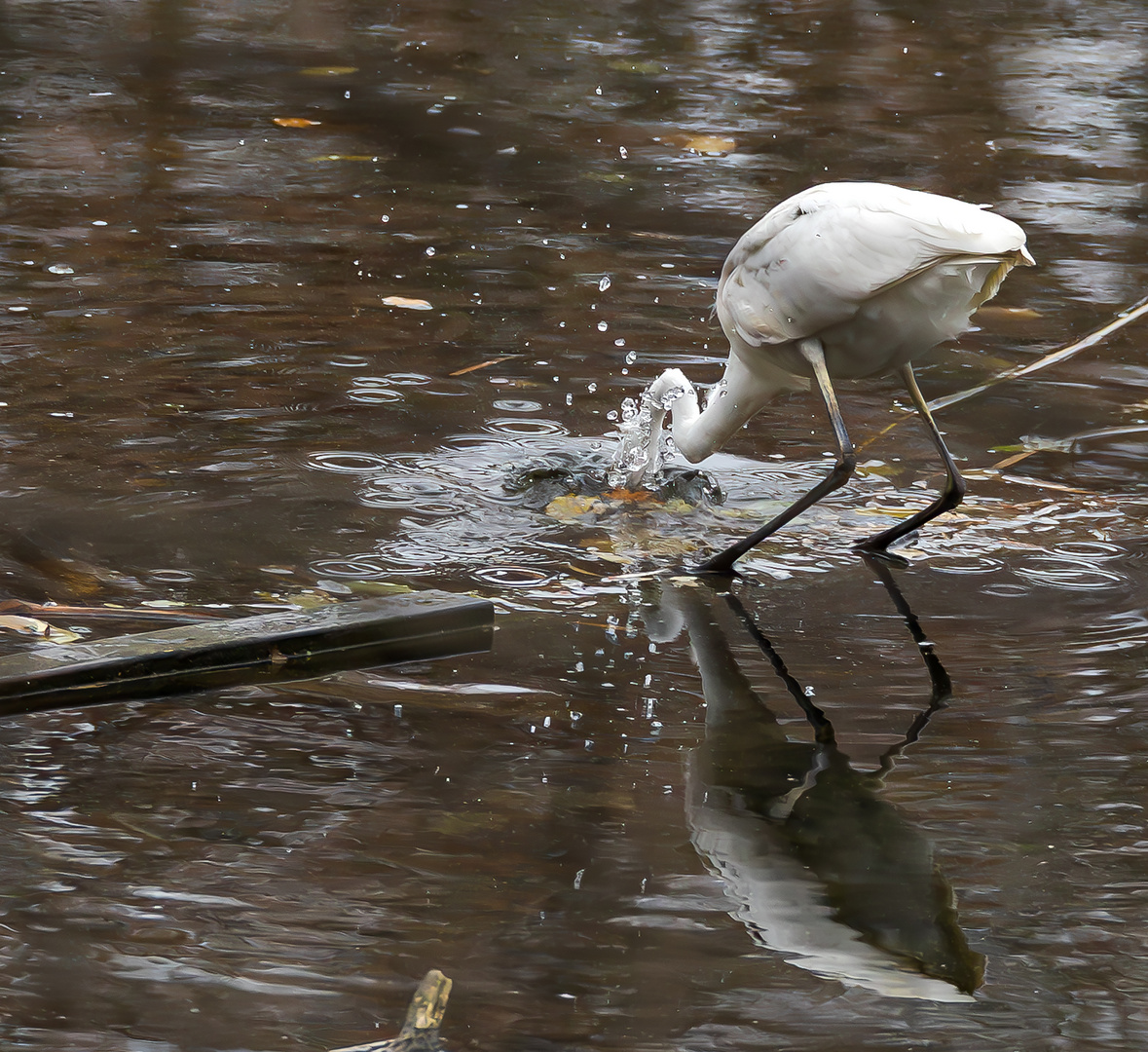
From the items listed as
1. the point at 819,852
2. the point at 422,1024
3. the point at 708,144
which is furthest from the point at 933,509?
the point at 708,144

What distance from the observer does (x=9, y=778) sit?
312 cm

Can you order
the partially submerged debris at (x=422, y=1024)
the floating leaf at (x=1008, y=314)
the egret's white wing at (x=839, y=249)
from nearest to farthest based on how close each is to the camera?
1. the partially submerged debris at (x=422, y=1024)
2. the egret's white wing at (x=839, y=249)
3. the floating leaf at (x=1008, y=314)

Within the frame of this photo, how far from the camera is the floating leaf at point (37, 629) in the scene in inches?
146

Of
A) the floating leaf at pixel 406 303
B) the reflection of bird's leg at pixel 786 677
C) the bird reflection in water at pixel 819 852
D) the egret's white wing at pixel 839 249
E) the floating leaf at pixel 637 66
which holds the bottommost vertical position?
the reflection of bird's leg at pixel 786 677

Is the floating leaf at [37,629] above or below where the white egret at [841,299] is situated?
below

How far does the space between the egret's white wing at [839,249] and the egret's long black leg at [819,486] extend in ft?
0.28

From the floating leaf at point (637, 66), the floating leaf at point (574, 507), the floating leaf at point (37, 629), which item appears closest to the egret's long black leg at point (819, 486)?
the floating leaf at point (574, 507)

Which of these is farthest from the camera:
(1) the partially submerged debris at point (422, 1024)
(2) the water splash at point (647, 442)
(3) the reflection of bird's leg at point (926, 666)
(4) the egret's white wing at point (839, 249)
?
(2) the water splash at point (647, 442)

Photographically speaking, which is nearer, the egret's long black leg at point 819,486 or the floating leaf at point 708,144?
the egret's long black leg at point 819,486

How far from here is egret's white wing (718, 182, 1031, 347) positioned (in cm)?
404

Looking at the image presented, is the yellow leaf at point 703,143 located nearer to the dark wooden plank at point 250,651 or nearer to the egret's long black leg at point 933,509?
the egret's long black leg at point 933,509

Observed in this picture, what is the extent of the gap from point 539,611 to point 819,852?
46.9 inches

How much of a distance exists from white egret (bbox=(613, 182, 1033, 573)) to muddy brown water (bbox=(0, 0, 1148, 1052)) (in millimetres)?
283

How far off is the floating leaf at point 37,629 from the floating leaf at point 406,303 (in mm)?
2646
